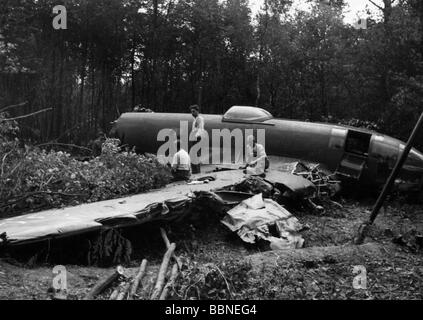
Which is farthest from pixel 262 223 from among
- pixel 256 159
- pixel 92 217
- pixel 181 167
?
pixel 181 167

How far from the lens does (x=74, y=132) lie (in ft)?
67.8

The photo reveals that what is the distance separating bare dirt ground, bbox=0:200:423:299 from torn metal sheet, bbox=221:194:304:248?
0.22 m

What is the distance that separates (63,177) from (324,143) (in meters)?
6.91

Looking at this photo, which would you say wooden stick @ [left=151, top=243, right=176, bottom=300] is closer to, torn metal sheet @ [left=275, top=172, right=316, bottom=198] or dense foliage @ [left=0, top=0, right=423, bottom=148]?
torn metal sheet @ [left=275, top=172, right=316, bottom=198]

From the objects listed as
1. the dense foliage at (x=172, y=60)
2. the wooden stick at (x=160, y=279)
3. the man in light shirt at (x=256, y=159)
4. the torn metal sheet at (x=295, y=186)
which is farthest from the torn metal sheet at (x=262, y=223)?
the dense foliage at (x=172, y=60)

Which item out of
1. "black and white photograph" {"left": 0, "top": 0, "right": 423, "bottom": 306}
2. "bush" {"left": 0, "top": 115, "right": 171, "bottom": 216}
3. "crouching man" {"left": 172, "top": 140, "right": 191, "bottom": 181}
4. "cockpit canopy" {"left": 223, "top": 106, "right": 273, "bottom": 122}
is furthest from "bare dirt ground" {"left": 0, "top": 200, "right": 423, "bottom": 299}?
"cockpit canopy" {"left": 223, "top": 106, "right": 273, "bottom": 122}

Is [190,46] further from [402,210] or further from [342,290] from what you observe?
[342,290]

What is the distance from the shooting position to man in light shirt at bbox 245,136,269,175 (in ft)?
37.7

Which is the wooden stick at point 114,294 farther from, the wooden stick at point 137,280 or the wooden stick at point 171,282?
the wooden stick at point 171,282

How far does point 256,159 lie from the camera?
12.0 meters

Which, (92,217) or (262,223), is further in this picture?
(262,223)

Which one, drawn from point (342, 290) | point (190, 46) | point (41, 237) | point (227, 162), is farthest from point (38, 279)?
point (190, 46)

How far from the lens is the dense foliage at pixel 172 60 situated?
19656 millimetres

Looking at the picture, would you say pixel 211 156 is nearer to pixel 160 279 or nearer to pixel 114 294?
pixel 160 279
